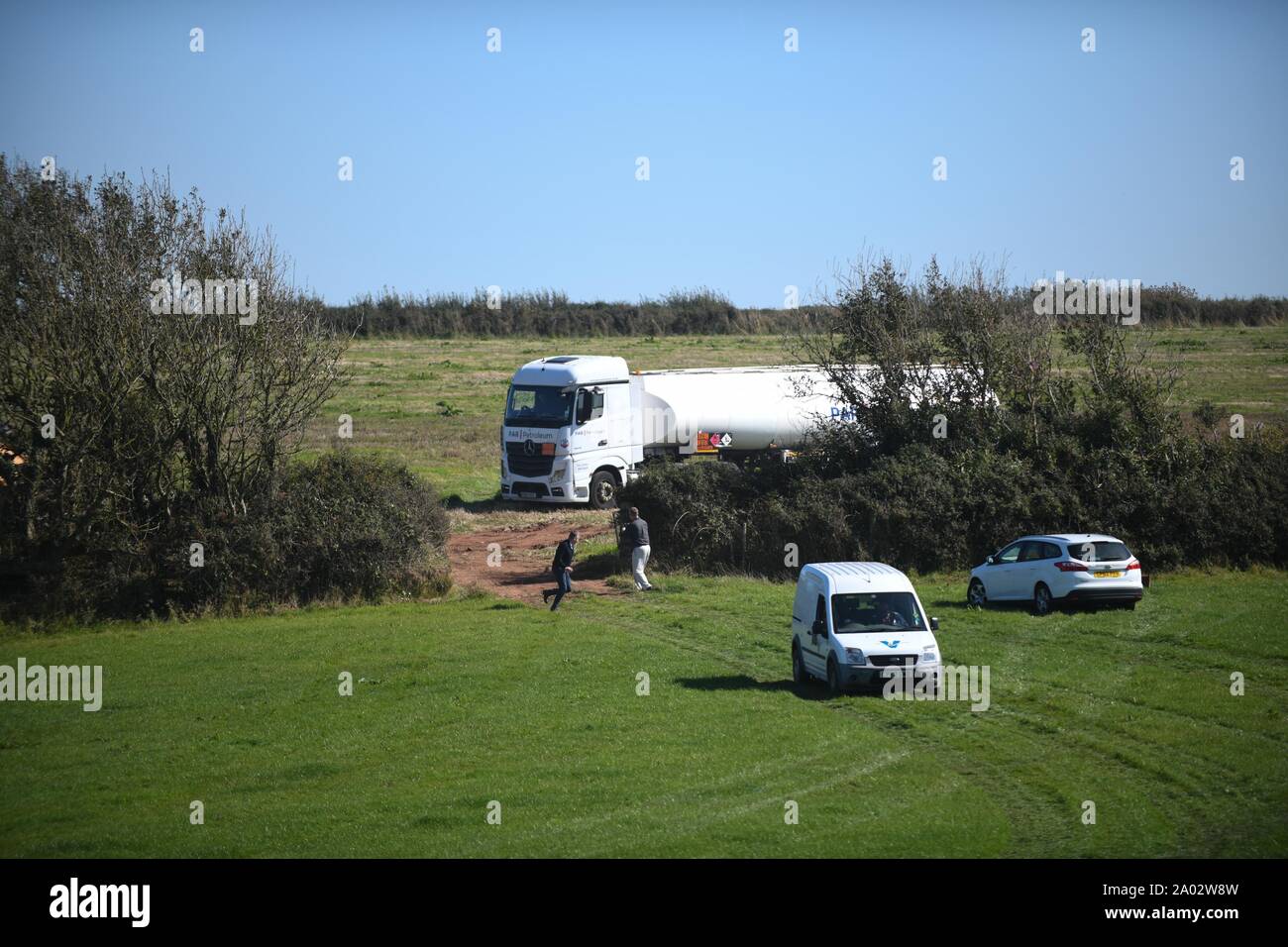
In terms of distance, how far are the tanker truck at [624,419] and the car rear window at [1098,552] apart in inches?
470

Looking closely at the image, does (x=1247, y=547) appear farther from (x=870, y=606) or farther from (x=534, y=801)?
(x=534, y=801)

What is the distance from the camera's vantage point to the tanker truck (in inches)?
1494

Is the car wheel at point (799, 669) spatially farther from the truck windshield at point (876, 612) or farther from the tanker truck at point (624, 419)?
the tanker truck at point (624, 419)

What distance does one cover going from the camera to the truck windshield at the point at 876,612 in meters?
18.9

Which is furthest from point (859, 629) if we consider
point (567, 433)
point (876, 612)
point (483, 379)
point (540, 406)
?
point (483, 379)

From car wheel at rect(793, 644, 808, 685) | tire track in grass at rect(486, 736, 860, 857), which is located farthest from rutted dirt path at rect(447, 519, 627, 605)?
tire track in grass at rect(486, 736, 860, 857)

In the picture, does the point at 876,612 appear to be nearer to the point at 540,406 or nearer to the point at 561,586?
the point at 561,586

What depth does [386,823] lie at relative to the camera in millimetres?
13375

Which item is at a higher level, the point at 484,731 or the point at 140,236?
the point at 140,236

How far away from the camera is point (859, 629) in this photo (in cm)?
1884

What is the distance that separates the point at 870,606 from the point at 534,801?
7238mm

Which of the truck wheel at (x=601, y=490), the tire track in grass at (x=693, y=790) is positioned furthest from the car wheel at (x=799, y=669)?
the truck wheel at (x=601, y=490)

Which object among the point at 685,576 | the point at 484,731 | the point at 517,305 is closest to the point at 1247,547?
the point at 685,576

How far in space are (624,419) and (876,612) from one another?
2121cm
